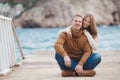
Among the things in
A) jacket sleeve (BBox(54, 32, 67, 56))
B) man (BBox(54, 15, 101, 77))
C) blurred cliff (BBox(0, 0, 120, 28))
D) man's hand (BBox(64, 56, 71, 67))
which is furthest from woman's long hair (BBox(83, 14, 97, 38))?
blurred cliff (BBox(0, 0, 120, 28))

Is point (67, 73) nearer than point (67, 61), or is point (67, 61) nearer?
point (67, 61)

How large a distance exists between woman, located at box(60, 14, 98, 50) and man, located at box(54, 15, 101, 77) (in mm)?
54

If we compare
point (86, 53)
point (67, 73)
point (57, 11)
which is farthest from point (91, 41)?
point (57, 11)

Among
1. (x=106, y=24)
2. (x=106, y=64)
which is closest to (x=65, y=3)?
(x=106, y=24)

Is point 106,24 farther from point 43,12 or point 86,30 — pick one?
point 86,30

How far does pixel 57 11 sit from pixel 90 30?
128 ft

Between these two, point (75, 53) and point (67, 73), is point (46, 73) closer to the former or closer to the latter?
point (67, 73)

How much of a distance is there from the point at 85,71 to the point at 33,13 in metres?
39.0

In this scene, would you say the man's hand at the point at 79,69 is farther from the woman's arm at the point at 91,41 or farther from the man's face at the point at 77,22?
the man's face at the point at 77,22

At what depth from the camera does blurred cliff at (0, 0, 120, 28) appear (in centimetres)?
4394

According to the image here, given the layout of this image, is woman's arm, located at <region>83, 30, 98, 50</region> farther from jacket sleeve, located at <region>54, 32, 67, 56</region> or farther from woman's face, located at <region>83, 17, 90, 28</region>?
jacket sleeve, located at <region>54, 32, 67, 56</region>

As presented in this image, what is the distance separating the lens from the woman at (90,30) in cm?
561

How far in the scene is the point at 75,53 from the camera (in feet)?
18.8

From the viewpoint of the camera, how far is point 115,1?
4744cm
